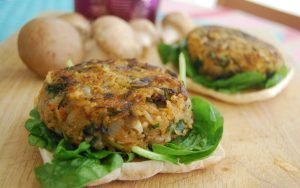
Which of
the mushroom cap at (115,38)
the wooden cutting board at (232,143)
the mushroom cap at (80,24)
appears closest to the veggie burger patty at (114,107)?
the wooden cutting board at (232,143)

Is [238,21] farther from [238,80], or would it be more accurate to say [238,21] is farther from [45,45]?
[45,45]

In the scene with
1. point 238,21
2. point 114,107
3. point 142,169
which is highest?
point 114,107

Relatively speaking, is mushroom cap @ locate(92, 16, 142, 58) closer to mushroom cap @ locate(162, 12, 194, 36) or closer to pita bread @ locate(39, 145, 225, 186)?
mushroom cap @ locate(162, 12, 194, 36)

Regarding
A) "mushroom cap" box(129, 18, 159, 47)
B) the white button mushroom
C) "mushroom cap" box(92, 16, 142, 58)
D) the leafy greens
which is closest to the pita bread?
the leafy greens

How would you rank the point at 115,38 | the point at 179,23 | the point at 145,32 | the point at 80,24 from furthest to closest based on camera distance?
the point at 179,23
the point at 145,32
the point at 80,24
the point at 115,38

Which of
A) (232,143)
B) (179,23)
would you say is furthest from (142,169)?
(179,23)

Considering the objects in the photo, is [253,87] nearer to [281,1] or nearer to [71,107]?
[71,107]
